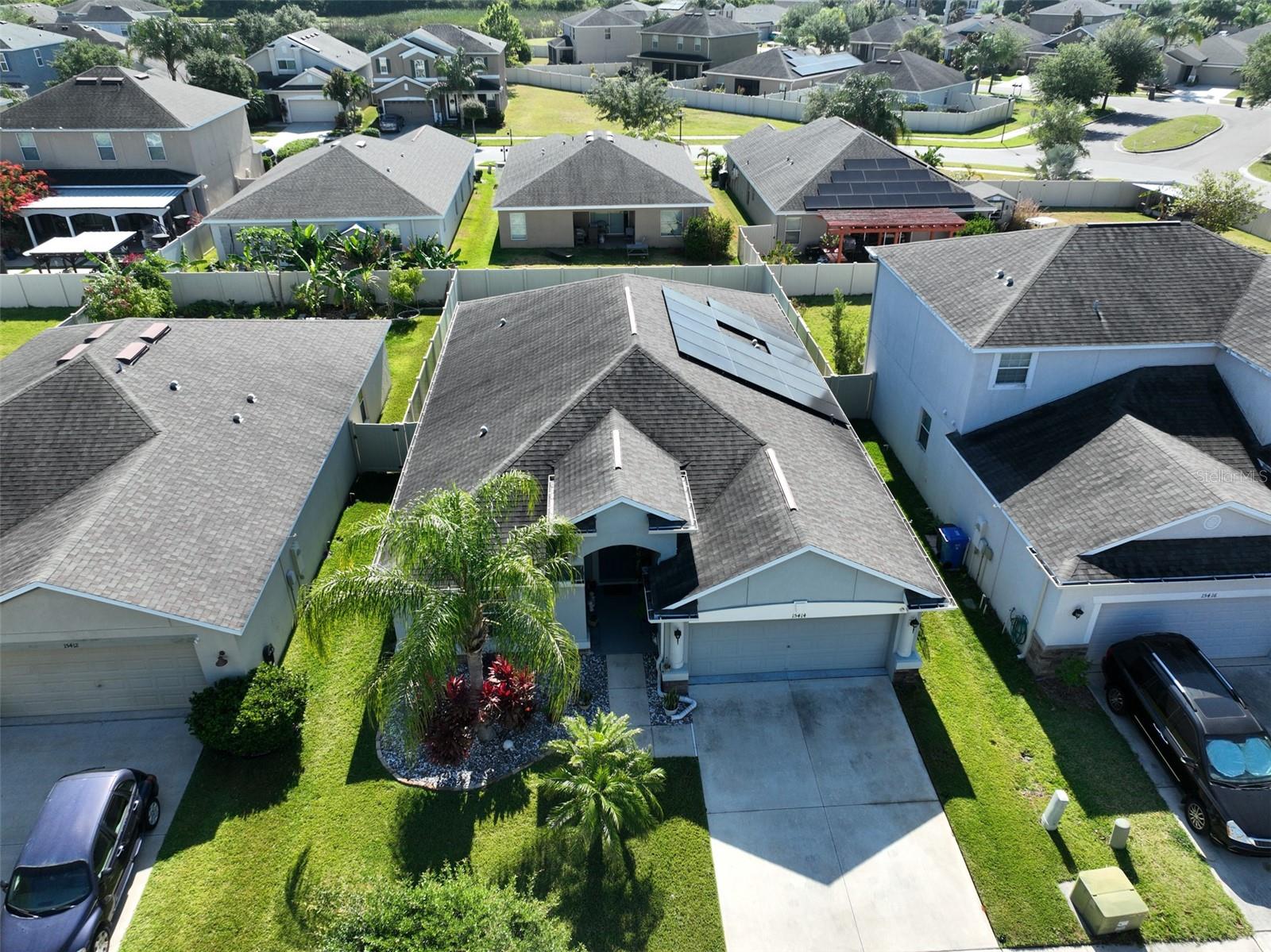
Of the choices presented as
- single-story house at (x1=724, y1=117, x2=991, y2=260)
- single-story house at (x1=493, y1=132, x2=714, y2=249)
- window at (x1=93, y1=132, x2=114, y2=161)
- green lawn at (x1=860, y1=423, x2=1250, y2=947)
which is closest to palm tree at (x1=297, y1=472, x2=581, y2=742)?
green lawn at (x1=860, y1=423, x2=1250, y2=947)

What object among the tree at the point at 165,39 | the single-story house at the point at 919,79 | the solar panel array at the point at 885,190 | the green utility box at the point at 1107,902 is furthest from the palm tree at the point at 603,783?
the single-story house at the point at 919,79

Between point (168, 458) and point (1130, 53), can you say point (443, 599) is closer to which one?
point (168, 458)

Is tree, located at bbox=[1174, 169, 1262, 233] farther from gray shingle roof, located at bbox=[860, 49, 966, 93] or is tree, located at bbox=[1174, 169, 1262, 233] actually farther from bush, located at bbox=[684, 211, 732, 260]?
gray shingle roof, located at bbox=[860, 49, 966, 93]

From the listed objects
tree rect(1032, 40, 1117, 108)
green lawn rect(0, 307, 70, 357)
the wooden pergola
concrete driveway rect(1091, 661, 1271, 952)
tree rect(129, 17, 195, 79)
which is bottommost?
concrete driveway rect(1091, 661, 1271, 952)

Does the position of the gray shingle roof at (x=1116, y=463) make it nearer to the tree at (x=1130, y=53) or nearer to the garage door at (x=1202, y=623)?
the garage door at (x=1202, y=623)

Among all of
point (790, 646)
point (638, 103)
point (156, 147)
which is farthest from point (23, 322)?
point (638, 103)

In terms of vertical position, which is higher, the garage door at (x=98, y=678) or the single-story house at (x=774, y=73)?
the single-story house at (x=774, y=73)
